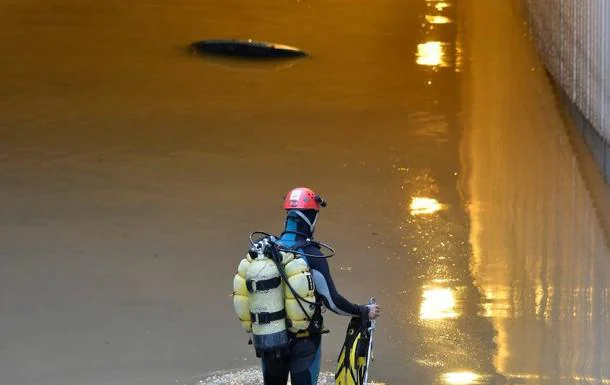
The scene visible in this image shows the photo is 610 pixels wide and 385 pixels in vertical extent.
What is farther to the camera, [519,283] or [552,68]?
[552,68]

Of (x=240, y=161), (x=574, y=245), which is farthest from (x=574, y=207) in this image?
(x=240, y=161)

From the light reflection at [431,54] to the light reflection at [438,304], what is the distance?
756cm

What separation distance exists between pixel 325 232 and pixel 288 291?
14.7ft

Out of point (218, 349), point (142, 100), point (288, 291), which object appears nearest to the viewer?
point (288, 291)

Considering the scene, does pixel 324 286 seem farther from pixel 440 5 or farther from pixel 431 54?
pixel 440 5

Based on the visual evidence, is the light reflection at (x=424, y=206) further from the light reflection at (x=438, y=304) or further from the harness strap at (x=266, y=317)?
the harness strap at (x=266, y=317)

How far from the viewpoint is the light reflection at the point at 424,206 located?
9.91 m

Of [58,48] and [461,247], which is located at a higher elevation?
[58,48]

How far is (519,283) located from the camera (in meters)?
8.27

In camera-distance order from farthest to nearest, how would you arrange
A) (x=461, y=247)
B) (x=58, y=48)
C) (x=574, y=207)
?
(x=58, y=48) → (x=574, y=207) → (x=461, y=247)

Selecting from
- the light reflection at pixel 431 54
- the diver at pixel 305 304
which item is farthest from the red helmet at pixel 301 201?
the light reflection at pixel 431 54

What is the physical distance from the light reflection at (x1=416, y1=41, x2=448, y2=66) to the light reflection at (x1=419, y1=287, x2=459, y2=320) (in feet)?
24.8

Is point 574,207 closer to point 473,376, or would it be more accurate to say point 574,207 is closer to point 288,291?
point 473,376

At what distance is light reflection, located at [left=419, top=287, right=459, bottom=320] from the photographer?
7.59m
